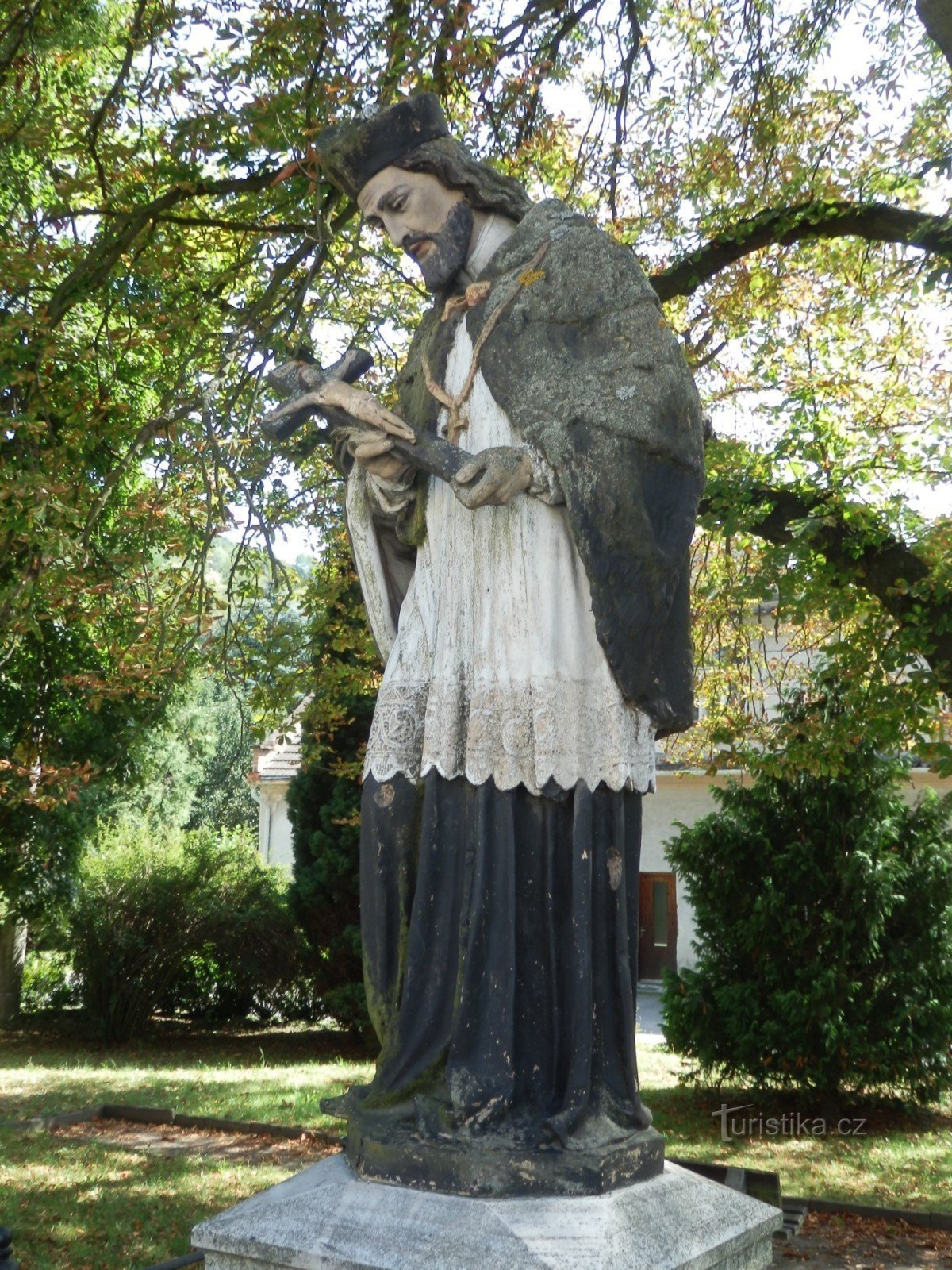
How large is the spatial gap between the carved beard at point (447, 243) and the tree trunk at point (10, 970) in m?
13.6

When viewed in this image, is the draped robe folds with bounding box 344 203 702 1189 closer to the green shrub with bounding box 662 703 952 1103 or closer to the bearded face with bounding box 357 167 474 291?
the bearded face with bounding box 357 167 474 291

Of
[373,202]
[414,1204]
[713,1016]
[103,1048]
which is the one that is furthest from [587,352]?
[103,1048]

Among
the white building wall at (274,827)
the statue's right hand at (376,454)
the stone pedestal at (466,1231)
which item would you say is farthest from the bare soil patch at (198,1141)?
the white building wall at (274,827)

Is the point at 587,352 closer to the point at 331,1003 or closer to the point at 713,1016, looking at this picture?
the point at 713,1016

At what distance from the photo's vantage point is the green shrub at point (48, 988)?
605 inches

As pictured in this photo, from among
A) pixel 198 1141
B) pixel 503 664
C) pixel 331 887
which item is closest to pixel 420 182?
pixel 503 664

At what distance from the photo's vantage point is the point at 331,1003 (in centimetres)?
1272

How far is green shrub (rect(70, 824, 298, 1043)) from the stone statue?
11252mm

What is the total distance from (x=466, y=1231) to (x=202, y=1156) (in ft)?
21.4

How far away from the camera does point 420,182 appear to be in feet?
11.1

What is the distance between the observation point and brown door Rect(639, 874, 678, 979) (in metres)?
21.1

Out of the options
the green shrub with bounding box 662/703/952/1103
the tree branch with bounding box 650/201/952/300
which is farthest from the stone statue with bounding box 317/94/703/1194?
the green shrub with bounding box 662/703/952/1103

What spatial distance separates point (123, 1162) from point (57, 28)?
6.89 meters

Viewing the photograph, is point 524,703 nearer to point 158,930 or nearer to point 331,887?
point 331,887
